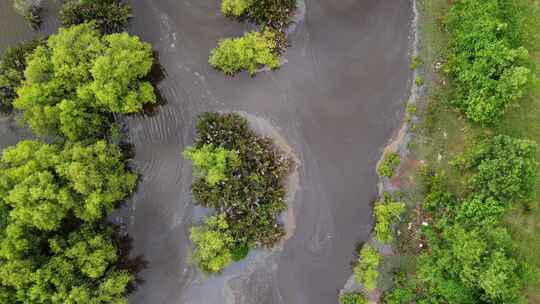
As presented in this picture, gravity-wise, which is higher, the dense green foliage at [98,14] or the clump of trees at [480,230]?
the dense green foliage at [98,14]

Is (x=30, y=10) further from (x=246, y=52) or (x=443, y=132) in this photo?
(x=443, y=132)

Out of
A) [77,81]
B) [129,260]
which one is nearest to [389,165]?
[129,260]

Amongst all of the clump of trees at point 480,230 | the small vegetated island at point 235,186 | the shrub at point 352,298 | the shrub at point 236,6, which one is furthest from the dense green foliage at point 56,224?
the clump of trees at point 480,230

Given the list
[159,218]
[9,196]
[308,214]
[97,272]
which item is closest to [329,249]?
[308,214]

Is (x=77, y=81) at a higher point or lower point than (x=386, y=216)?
higher

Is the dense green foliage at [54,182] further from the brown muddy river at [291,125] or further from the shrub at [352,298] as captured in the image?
the shrub at [352,298]

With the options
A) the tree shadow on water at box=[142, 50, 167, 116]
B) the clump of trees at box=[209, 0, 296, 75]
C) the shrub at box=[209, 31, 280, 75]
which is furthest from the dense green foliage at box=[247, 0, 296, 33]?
the tree shadow on water at box=[142, 50, 167, 116]
